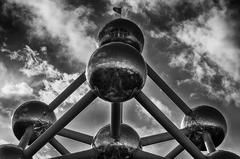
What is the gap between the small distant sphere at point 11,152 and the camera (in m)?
5.71

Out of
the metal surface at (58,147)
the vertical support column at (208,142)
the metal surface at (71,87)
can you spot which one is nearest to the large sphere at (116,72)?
the metal surface at (71,87)

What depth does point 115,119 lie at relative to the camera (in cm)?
555

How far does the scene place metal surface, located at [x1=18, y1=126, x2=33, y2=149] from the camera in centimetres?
643

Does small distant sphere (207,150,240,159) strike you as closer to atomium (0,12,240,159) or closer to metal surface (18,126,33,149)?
atomium (0,12,240,159)

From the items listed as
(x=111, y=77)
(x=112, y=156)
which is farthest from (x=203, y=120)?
(x=111, y=77)

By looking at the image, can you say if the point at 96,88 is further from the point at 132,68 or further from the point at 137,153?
the point at 137,153

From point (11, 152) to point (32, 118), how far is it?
4.47 feet

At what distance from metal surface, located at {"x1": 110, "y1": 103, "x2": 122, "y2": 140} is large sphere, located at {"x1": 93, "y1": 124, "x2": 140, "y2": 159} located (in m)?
0.11

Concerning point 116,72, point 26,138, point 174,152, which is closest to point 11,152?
point 26,138

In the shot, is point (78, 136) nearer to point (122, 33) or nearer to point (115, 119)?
point (115, 119)

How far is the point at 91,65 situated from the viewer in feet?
16.8

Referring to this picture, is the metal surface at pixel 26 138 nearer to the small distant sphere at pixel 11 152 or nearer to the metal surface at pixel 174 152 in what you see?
the small distant sphere at pixel 11 152

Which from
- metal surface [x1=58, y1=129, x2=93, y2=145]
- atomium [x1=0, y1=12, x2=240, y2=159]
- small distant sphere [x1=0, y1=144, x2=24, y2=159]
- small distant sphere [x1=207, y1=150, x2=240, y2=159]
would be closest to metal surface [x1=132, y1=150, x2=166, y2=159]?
atomium [x1=0, y1=12, x2=240, y2=159]

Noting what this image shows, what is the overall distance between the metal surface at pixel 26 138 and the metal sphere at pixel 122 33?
248 cm
